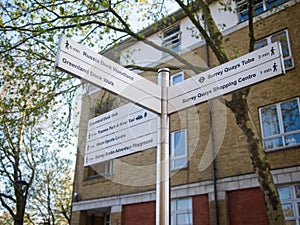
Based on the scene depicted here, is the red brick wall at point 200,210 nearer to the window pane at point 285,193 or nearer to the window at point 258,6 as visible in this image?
the window pane at point 285,193

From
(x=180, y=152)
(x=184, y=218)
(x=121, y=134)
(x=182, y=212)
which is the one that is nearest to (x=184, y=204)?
(x=182, y=212)

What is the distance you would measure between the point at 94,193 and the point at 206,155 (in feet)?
45.5

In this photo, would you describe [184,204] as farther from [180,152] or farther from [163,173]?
[163,173]

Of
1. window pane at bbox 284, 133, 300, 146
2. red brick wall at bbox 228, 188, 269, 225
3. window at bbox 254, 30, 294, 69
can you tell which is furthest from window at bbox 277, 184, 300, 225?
window at bbox 254, 30, 294, 69

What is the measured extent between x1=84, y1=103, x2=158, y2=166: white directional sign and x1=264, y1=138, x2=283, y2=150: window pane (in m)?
8.55

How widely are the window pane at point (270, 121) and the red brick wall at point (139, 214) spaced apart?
5.30 meters

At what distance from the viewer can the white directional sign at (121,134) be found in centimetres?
263

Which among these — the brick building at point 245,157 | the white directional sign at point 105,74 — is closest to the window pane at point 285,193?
the brick building at point 245,157

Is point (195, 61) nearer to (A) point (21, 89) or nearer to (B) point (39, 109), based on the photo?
(B) point (39, 109)

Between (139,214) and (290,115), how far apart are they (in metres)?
7.10

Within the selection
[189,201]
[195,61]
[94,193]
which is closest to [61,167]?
[94,193]

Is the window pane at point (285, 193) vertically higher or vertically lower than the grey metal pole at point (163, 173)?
higher

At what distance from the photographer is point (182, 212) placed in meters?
11.7

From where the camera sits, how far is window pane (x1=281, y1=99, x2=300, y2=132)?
33.0 feet
